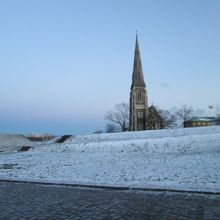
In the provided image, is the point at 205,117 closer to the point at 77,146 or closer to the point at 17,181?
the point at 77,146

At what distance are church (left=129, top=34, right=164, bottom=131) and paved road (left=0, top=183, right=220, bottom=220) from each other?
317ft

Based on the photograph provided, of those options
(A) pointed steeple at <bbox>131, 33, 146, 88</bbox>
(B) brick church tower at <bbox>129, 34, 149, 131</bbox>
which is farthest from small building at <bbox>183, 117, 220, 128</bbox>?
(A) pointed steeple at <bbox>131, 33, 146, 88</bbox>

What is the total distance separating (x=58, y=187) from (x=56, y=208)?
471 cm

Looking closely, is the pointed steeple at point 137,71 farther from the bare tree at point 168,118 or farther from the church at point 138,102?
the bare tree at point 168,118

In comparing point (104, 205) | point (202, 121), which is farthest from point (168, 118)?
point (104, 205)

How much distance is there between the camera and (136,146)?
120 feet

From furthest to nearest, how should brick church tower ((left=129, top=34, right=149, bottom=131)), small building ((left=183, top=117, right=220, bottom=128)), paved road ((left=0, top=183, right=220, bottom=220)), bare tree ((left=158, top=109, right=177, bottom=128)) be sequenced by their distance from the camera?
small building ((left=183, top=117, right=220, bottom=128)) → bare tree ((left=158, top=109, right=177, bottom=128)) → brick church tower ((left=129, top=34, right=149, bottom=131)) → paved road ((left=0, top=183, right=220, bottom=220))

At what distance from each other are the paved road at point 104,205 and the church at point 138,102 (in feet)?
317

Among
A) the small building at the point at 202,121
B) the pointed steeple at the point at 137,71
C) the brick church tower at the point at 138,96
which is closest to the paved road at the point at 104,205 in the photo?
the brick church tower at the point at 138,96

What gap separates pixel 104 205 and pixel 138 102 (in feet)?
339

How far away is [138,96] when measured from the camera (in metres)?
113

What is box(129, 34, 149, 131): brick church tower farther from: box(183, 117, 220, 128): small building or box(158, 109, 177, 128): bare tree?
box(183, 117, 220, 128): small building

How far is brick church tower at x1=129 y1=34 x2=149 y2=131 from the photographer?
11038 centimetres

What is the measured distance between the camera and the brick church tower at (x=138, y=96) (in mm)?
110375
